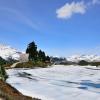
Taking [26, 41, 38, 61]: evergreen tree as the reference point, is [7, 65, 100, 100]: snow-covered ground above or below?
below

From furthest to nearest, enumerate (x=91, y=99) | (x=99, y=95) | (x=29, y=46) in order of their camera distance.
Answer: (x=29, y=46), (x=99, y=95), (x=91, y=99)

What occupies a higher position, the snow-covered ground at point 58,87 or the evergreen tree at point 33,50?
the evergreen tree at point 33,50

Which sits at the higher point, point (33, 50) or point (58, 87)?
point (33, 50)

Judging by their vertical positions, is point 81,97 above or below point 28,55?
below

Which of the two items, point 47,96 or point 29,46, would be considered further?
point 29,46

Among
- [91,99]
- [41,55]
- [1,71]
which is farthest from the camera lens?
[41,55]

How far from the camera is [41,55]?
170875 mm

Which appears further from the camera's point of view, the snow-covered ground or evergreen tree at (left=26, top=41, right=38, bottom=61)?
evergreen tree at (left=26, top=41, right=38, bottom=61)

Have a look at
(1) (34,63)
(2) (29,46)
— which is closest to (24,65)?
(1) (34,63)

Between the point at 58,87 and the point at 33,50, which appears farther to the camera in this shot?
the point at 33,50

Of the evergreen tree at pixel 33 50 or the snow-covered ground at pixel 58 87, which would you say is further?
the evergreen tree at pixel 33 50

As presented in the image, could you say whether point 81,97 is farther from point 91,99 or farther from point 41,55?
point 41,55

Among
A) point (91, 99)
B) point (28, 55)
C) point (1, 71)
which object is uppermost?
point (28, 55)

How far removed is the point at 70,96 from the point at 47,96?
300cm
